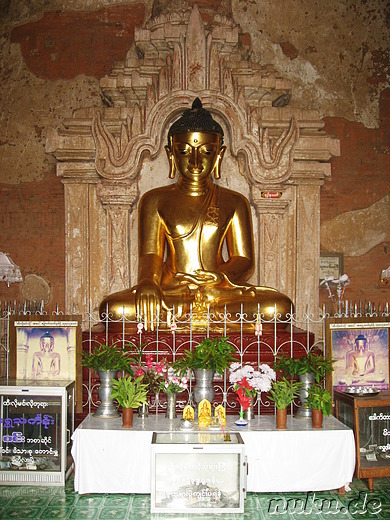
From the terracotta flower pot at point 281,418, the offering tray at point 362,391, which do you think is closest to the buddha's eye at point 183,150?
the offering tray at point 362,391

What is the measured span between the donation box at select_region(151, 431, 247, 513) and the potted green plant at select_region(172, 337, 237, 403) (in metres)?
0.76

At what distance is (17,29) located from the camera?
7.84 metres

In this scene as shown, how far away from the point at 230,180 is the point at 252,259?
1.07 m

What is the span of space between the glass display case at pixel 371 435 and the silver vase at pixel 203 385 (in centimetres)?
104

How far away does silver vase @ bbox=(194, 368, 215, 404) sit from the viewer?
4.97 metres

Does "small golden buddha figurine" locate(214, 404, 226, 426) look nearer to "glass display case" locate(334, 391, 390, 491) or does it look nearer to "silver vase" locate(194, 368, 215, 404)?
"silver vase" locate(194, 368, 215, 404)

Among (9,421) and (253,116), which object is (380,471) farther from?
(253,116)

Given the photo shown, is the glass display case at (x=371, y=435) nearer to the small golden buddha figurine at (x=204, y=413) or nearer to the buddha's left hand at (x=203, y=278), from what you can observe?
the small golden buddha figurine at (x=204, y=413)

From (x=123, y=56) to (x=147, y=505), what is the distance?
521 centimetres

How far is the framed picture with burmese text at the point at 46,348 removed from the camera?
5.43m

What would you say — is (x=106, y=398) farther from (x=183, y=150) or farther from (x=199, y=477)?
(x=183, y=150)

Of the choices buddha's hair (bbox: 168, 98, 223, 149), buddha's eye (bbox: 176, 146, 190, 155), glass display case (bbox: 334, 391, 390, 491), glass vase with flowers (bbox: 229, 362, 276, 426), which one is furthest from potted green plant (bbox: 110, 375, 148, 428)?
buddha's hair (bbox: 168, 98, 223, 149)

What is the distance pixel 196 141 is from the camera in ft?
23.4

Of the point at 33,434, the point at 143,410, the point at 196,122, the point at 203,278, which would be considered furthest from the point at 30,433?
the point at 196,122
